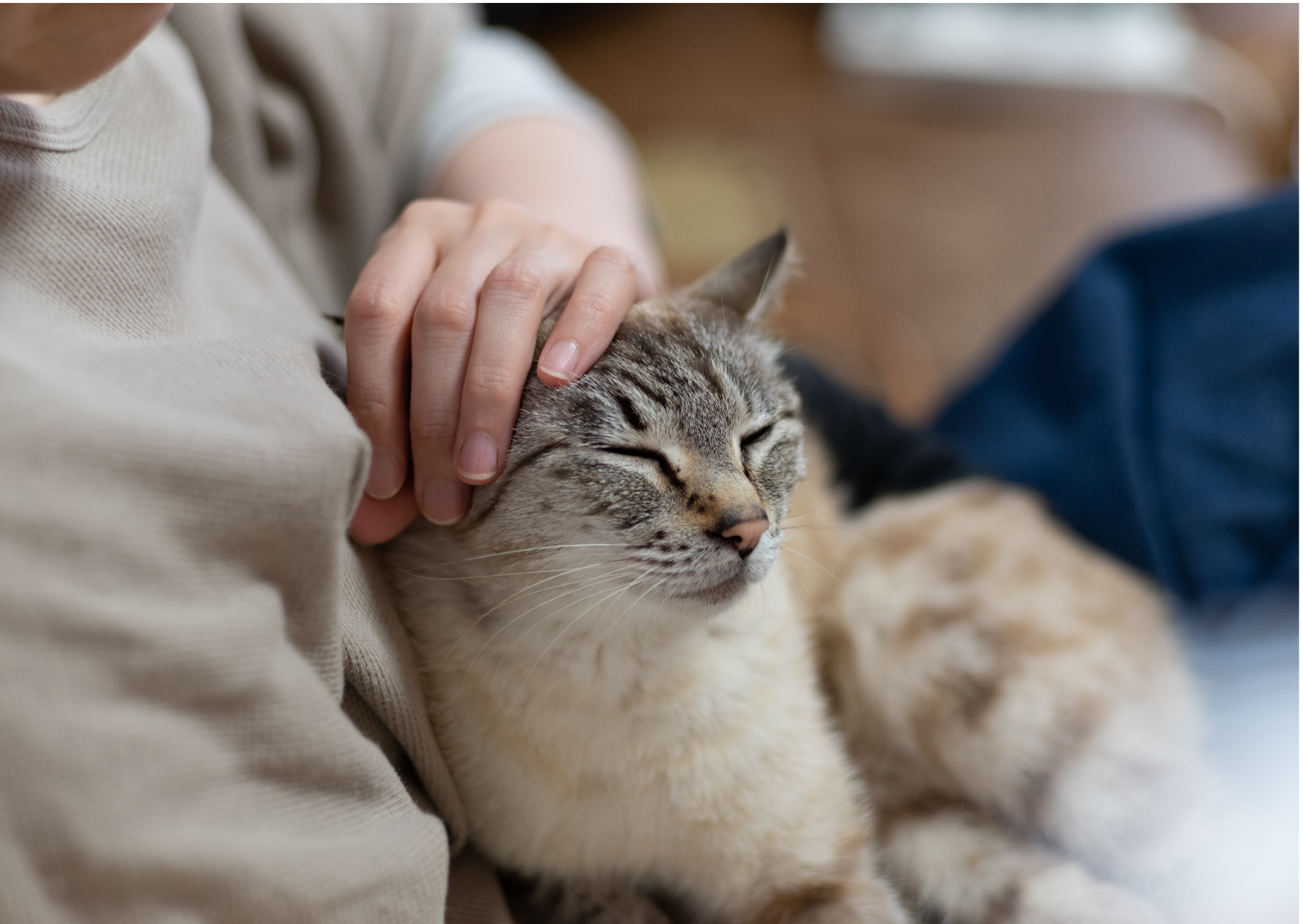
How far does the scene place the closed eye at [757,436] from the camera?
0.89 meters

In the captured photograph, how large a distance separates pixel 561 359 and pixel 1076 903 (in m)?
0.87

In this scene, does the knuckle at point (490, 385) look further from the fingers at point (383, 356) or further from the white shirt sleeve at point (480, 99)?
the white shirt sleeve at point (480, 99)

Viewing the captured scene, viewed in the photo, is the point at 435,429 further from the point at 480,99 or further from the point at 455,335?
the point at 480,99

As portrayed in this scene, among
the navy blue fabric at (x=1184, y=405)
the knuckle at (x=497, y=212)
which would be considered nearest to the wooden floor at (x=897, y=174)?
the navy blue fabric at (x=1184, y=405)

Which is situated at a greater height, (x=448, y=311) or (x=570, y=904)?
(x=448, y=311)

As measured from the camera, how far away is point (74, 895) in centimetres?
48

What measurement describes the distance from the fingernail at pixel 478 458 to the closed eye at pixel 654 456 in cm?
12

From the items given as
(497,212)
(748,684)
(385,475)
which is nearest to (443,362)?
(385,475)

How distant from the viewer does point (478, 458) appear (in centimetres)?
74

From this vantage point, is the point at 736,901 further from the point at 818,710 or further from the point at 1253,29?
the point at 1253,29

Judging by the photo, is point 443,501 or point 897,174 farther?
point 897,174

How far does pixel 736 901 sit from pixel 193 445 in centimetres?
74

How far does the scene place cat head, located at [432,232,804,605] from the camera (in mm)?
789

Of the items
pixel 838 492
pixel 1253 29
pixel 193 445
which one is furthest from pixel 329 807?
pixel 1253 29
